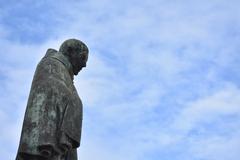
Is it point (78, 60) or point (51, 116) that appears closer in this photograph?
point (51, 116)

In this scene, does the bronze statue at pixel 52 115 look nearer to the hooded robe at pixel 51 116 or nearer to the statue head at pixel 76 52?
the hooded robe at pixel 51 116

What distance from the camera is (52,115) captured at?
11.1 meters

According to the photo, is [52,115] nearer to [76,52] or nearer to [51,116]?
[51,116]

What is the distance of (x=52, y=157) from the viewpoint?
10.8 meters

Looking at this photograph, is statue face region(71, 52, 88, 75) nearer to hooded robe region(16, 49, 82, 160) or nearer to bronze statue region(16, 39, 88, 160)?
bronze statue region(16, 39, 88, 160)

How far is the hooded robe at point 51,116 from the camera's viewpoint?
35.2ft

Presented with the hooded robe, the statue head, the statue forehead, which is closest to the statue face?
the statue head

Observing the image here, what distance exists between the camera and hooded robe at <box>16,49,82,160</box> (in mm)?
10719

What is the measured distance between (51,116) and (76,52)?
211cm

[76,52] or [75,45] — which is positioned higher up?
[75,45]

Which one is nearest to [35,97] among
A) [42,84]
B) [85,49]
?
[42,84]

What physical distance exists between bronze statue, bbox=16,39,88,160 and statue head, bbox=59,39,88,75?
150 millimetres

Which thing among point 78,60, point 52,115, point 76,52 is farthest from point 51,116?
point 76,52

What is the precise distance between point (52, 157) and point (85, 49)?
115 inches
